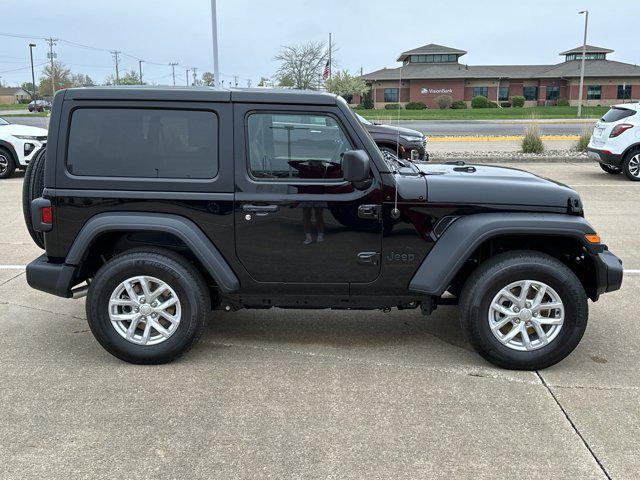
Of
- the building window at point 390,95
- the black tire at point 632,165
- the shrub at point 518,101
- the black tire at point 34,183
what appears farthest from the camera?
the building window at point 390,95

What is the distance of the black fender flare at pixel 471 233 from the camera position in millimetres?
3969

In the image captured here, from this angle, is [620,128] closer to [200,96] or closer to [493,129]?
[200,96]

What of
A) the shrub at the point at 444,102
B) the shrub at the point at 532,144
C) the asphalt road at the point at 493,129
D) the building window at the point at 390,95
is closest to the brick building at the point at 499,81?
the building window at the point at 390,95

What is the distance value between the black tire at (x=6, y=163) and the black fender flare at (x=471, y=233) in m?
12.2

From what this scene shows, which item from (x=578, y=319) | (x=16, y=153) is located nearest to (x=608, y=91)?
(x=16, y=153)

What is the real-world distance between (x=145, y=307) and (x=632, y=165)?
11.6 m

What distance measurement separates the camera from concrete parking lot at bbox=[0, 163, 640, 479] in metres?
3.07

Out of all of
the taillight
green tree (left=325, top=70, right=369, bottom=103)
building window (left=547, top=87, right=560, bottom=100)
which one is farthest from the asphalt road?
building window (left=547, top=87, right=560, bottom=100)

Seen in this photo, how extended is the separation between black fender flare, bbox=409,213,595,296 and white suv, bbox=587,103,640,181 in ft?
32.0

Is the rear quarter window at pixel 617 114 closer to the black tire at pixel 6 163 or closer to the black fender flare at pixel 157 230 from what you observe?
the black fender flare at pixel 157 230

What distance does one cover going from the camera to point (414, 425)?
11.2 feet

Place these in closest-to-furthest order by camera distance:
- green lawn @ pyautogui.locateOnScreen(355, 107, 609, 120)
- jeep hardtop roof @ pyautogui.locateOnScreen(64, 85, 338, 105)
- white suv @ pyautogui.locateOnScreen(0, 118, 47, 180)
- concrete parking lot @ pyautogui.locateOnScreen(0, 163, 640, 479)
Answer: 1. concrete parking lot @ pyautogui.locateOnScreen(0, 163, 640, 479)
2. jeep hardtop roof @ pyautogui.locateOnScreen(64, 85, 338, 105)
3. white suv @ pyautogui.locateOnScreen(0, 118, 47, 180)
4. green lawn @ pyautogui.locateOnScreen(355, 107, 609, 120)

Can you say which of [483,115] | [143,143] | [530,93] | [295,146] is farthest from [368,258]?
[530,93]

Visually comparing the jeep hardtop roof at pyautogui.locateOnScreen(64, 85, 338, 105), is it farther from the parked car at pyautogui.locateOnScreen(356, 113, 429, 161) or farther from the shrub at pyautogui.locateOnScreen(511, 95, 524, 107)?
the shrub at pyautogui.locateOnScreen(511, 95, 524, 107)
